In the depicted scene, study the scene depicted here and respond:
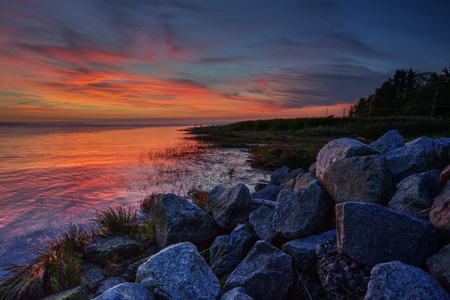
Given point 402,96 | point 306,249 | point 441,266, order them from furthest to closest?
point 402,96 → point 306,249 → point 441,266

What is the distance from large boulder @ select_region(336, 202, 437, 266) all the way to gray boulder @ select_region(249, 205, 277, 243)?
1.35m

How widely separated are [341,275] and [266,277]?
88 centimetres

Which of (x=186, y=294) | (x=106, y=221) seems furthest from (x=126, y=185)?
(x=186, y=294)

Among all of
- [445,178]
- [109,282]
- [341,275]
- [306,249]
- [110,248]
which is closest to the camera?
[341,275]

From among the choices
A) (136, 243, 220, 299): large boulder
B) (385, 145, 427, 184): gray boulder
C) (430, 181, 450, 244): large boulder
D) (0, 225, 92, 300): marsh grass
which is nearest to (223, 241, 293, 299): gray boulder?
(136, 243, 220, 299): large boulder

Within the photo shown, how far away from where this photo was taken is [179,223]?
4734 mm

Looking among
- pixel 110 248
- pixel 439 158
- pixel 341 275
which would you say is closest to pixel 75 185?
pixel 110 248

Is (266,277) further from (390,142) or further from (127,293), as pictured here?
(390,142)

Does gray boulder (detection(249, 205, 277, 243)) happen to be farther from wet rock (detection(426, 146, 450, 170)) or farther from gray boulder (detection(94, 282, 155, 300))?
wet rock (detection(426, 146, 450, 170))

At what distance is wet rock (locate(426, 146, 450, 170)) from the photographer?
15.7 feet

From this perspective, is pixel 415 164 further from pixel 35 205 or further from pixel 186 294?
pixel 35 205

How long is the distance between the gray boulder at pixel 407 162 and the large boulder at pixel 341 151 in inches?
15.6

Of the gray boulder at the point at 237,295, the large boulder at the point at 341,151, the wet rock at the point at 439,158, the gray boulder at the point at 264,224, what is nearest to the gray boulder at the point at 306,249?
the gray boulder at the point at 264,224

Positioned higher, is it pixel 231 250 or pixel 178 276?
pixel 178 276
